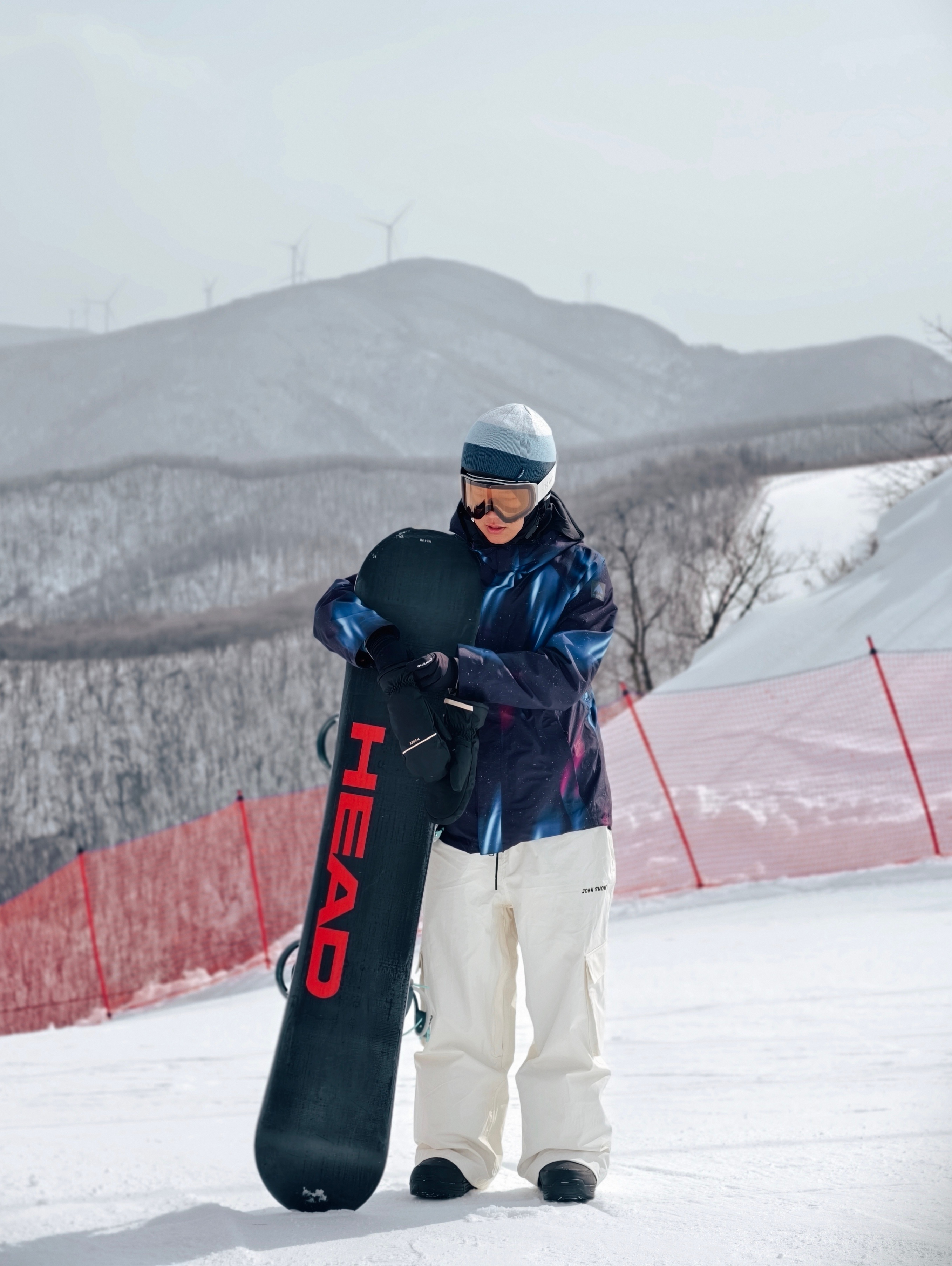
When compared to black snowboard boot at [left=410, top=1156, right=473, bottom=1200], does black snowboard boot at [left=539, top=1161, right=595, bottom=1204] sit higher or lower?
higher

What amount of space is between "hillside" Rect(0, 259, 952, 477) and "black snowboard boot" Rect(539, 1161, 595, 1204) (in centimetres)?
10082

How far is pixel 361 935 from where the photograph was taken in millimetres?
2432

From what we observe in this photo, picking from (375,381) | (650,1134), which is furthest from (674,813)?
(375,381)

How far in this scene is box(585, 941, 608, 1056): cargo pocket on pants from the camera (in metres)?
2.38

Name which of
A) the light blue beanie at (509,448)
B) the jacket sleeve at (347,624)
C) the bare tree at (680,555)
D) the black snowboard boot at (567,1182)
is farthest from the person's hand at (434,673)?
the bare tree at (680,555)

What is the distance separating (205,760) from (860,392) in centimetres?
9809

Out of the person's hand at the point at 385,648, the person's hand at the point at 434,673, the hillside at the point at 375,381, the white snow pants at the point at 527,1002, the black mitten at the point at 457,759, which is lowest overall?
the white snow pants at the point at 527,1002

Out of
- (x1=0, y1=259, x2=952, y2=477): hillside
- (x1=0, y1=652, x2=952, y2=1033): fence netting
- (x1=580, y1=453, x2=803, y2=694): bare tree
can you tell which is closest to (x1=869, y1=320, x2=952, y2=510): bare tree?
(x1=580, y1=453, x2=803, y2=694): bare tree

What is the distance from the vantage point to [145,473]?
90125 millimetres

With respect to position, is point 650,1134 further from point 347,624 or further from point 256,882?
point 256,882

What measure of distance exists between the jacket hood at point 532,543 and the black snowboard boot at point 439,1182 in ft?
3.84

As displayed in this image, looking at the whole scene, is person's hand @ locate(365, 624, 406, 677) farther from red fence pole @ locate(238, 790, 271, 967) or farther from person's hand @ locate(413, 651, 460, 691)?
red fence pole @ locate(238, 790, 271, 967)

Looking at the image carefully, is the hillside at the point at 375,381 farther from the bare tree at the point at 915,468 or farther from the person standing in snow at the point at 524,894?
the person standing in snow at the point at 524,894

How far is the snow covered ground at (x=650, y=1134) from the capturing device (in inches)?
82.0
